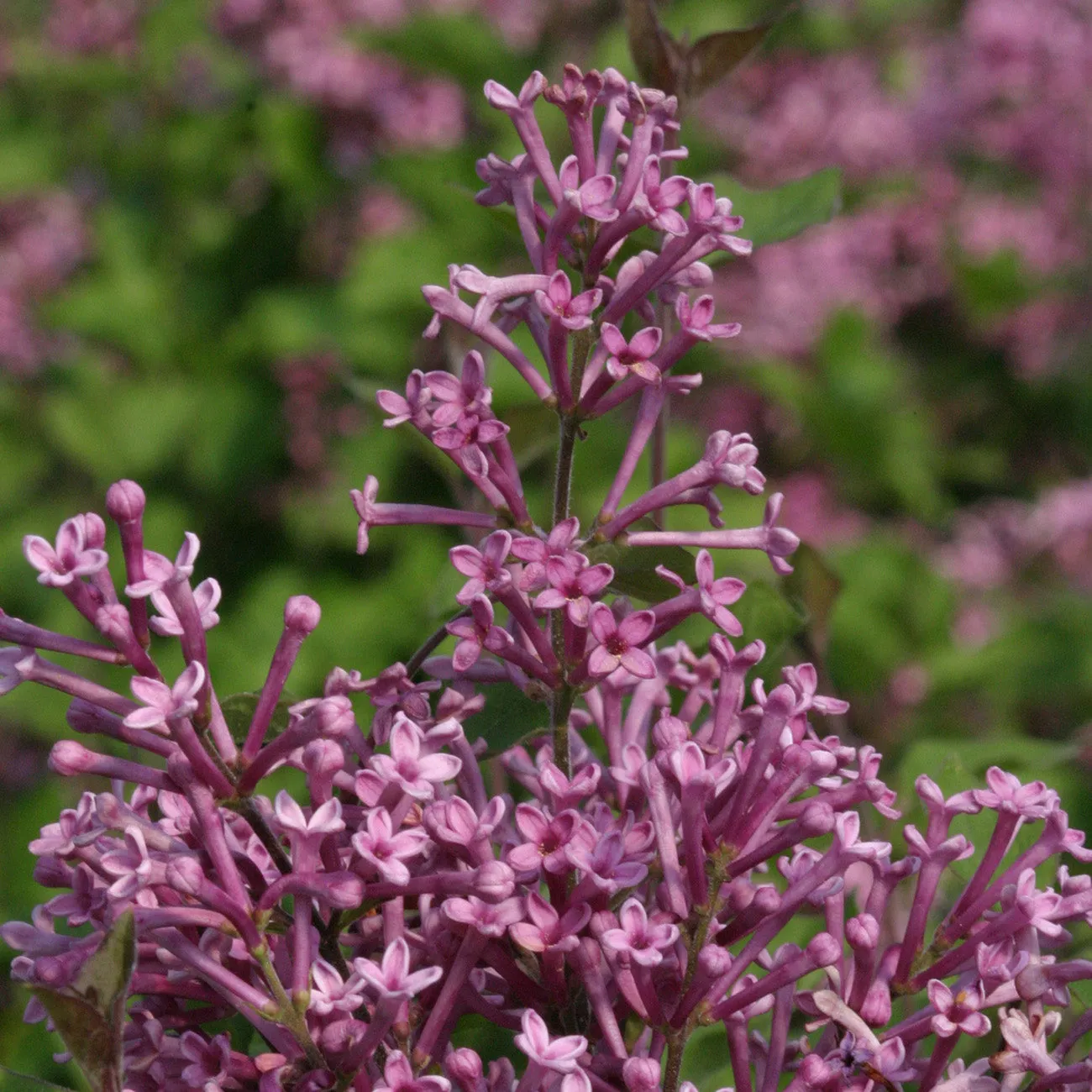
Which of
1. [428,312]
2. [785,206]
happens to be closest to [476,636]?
[785,206]

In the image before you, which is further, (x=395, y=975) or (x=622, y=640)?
(x=622, y=640)

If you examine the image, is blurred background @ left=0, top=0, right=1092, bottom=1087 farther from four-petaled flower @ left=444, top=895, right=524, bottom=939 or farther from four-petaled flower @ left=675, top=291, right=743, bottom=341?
four-petaled flower @ left=444, top=895, right=524, bottom=939

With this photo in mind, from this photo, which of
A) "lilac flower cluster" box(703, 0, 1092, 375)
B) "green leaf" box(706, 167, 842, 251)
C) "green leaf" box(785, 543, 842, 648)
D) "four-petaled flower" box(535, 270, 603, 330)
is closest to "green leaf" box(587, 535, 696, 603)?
"four-petaled flower" box(535, 270, 603, 330)

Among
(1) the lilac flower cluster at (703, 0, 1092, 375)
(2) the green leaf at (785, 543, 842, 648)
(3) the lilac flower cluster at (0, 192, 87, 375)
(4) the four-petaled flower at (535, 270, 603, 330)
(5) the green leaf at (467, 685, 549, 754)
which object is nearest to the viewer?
(4) the four-petaled flower at (535, 270, 603, 330)

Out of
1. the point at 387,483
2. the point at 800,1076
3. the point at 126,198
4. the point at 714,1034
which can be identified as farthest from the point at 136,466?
the point at 800,1076

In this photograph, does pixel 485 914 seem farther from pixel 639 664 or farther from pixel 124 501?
pixel 124 501

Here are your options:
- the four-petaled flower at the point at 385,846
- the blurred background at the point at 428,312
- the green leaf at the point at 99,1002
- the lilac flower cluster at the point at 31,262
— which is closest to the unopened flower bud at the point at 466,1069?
the four-petaled flower at the point at 385,846
